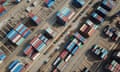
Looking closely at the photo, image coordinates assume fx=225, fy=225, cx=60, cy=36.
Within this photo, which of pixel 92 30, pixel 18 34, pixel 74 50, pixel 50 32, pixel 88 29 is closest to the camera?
pixel 74 50

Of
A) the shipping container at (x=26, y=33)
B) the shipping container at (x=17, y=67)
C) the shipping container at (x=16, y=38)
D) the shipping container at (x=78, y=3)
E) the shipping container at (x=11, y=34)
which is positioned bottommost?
the shipping container at (x=78, y=3)

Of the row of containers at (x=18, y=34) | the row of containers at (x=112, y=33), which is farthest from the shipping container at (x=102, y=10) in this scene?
the row of containers at (x=18, y=34)

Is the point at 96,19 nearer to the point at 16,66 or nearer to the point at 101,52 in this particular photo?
the point at 101,52

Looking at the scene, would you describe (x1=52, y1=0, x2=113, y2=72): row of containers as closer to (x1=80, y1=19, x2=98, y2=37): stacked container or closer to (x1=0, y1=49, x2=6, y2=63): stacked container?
(x1=80, y1=19, x2=98, y2=37): stacked container

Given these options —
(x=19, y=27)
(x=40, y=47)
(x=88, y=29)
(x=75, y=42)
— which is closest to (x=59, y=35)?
(x=75, y=42)

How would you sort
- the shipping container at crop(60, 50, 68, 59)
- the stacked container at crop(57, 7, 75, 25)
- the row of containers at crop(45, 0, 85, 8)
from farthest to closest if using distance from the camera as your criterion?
the row of containers at crop(45, 0, 85, 8) → the stacked container at crop(57, 7, 75, 25) → the shipping container at crop(60, 50, 68, 59)

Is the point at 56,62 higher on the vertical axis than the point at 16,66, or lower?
lower

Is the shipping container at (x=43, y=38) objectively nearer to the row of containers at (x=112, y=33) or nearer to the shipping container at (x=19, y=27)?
the shipping container at (x=19, y=27)

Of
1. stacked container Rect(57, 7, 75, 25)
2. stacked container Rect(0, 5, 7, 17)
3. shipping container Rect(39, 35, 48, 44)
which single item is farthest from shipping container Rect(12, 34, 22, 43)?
stacked container Rect(57, 7, 75, 25)

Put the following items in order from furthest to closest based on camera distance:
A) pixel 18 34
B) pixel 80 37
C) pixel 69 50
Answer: pixel 80 37, pixel 18 34, pixel 69 50
